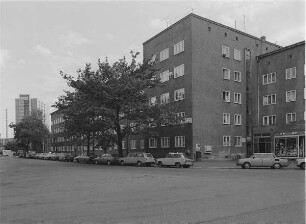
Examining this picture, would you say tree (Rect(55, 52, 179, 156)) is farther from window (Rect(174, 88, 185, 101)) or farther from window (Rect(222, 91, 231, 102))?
window (Rect(222, 91, 231, 102))

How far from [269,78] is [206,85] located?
9.26 metres

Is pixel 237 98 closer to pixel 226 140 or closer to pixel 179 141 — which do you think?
pixel 226 140

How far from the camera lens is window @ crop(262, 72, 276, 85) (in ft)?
162

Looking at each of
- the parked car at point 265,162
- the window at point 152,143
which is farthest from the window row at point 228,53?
the parked car at point 265,162

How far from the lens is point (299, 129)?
39750 millimetres

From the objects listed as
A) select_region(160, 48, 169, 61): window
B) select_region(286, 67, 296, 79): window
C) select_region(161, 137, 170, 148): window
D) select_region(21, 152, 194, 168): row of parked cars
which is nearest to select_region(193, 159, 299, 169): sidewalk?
select_region(21, 152, 194, 168): row of parked cars

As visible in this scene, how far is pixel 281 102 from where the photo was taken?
47.6 metres

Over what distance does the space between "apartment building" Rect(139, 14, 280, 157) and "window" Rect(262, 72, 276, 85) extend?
188 cm

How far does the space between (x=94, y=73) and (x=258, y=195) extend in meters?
32.6

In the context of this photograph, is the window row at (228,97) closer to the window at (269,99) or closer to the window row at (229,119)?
the window row at (229,119)

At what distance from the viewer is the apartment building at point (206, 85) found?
4572 cm

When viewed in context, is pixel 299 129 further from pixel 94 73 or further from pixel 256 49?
pixel 94 73

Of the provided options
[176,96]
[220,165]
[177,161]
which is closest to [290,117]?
[176,96]

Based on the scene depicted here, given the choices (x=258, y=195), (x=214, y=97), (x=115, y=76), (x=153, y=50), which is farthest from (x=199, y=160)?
(x=258, y=195)
